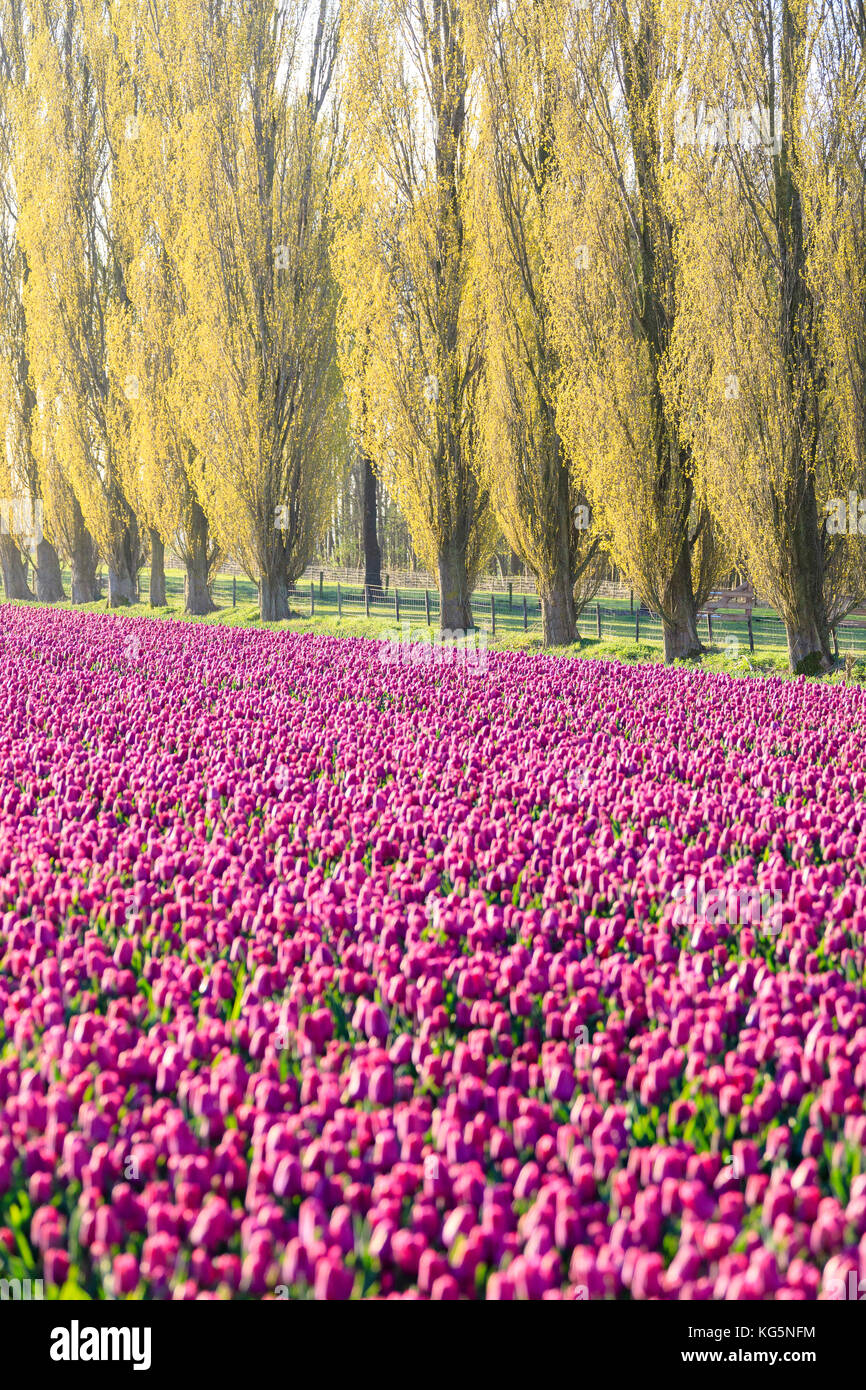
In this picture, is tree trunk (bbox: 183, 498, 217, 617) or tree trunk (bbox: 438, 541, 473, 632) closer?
tree trunk (bbox: 438, 541, 473, 632)

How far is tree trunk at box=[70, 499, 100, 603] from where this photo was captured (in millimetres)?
33781

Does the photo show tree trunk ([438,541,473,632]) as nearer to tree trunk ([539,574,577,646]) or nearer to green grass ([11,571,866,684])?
green grass ([11,571,866,684])

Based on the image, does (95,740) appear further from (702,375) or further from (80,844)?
(702,375)

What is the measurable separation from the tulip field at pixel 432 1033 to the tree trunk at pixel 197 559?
22.1 meters

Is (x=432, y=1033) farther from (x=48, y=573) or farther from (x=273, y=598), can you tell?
(x=48, y=573)

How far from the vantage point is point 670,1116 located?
8.95 feet

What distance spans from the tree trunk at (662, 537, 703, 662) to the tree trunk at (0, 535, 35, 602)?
2537cm

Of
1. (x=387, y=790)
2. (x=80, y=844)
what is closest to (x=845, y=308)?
(x=387, y=790)

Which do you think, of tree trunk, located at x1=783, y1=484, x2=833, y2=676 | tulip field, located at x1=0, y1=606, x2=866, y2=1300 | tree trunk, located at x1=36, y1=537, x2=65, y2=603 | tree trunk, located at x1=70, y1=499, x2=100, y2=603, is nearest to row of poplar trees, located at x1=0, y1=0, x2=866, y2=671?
tree trunk, located at x1=783, y1=484, x2=833, y2=676

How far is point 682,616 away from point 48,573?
993 inches

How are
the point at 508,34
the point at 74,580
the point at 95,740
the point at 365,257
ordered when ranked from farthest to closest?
the point at 74,580, the point at 365,257, the point at 508,34, the point at 95,740

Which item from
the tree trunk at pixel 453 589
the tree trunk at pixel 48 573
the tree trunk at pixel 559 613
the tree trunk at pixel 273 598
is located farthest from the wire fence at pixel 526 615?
the tree trunk at pixel 48 573

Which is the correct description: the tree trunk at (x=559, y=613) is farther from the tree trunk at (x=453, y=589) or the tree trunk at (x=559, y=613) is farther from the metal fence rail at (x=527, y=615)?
the tree trunk at (x=453, y=589)

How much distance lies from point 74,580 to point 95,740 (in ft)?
93.2
